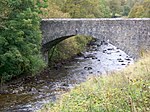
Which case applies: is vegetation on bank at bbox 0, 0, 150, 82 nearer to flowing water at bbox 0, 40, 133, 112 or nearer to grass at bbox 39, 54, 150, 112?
flowing water at bbox 0, 40, 133, 112

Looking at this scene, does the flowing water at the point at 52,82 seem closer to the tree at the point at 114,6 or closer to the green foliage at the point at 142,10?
the green foliage at the point at 142,10

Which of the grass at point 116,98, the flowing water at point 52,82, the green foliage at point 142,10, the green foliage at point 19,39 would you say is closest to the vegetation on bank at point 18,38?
the green foliage at point 19,39

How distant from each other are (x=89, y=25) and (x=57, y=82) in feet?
18.5

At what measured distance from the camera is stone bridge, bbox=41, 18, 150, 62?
24.4m

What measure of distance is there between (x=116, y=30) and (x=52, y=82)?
6757 mm

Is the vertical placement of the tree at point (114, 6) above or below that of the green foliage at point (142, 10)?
below

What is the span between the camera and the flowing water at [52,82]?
18.6m

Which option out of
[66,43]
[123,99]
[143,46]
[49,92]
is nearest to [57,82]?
[49,92]

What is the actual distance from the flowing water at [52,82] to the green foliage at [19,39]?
3.96ft

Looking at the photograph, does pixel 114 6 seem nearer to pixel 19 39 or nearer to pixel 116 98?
pixel 19 39

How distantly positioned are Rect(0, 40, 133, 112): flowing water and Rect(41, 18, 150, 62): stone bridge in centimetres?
269

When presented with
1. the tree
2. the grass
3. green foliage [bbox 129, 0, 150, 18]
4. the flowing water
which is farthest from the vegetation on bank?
the tree

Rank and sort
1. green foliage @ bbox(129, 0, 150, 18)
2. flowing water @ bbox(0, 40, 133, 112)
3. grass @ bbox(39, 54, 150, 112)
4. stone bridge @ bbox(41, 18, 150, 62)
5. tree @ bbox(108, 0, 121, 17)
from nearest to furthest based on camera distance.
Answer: grass @ bbox(39, 54, 150, 112) < flowing water @ bbox(0, 40, 133, 112) < stone bridge @ bbox(41, 18, 150, 62) < green foliage @ bbox(129, 0, 150, 18) < tree @ bbox(108, 0, 121, 17)

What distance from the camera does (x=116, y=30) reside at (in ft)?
83.3
